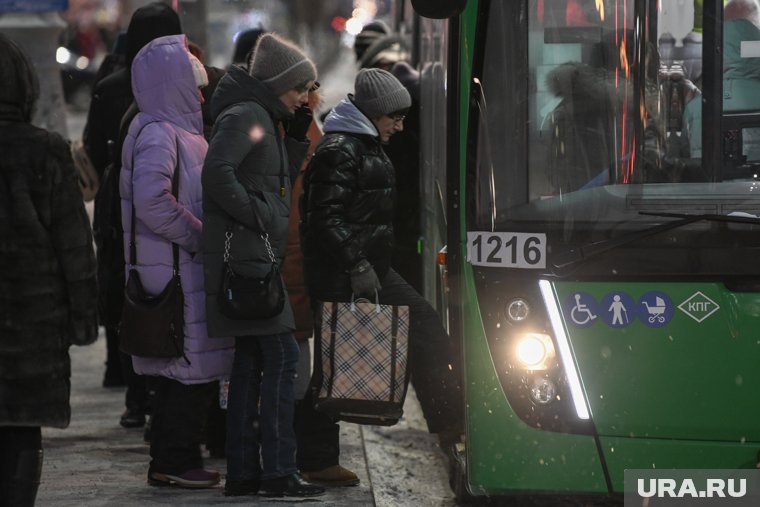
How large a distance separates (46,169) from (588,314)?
1.94 meters

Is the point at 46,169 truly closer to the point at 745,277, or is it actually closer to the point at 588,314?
the point at 588,314

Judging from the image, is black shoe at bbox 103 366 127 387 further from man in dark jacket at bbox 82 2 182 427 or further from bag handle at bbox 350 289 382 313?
bag handle at bbox 350 289 382 313

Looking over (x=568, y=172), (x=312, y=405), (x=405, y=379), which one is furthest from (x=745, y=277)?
(x=312, y=405)

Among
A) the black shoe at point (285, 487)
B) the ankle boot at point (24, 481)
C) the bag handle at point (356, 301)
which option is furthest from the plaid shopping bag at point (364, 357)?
the ankle boot at point (24, 481)

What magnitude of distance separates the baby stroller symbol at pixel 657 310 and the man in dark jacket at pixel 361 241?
102 centimetres

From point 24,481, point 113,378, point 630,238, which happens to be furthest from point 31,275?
point 113,378

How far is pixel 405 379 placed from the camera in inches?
253

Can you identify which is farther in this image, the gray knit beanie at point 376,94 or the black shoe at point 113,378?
the black shoe at point 113,378

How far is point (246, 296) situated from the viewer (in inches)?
239

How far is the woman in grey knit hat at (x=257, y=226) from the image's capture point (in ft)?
20.0

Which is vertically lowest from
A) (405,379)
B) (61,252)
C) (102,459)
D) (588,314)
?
(102,459)

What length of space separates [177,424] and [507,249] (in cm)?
166

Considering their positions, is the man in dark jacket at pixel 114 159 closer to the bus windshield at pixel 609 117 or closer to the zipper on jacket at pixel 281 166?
the zipper on jacket at pixel 281 166

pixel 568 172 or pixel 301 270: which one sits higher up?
pixel 568 172
